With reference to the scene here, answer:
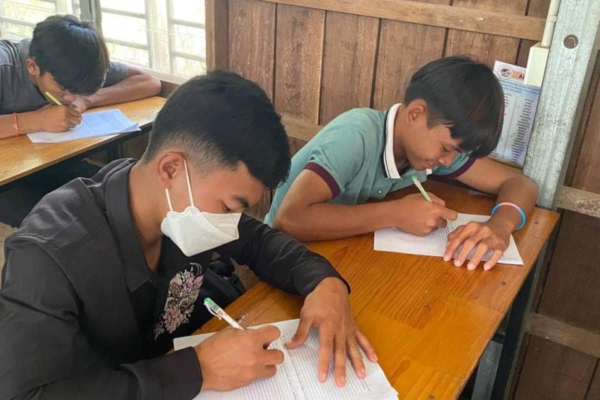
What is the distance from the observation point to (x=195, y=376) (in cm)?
87

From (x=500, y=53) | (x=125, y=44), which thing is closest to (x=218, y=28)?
(x=125, y=44)

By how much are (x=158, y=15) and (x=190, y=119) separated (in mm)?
1696

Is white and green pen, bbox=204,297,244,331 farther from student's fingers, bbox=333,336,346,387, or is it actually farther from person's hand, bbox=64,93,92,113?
person's hand, bbox=64,93,92,113

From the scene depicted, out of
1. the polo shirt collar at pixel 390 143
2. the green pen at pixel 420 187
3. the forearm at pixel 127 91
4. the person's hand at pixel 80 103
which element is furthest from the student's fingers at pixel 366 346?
the forearm at pixel 127 91

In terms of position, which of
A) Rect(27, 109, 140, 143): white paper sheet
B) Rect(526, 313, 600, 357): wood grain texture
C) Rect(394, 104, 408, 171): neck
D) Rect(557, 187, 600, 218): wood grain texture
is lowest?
Rect(526, 313, 600, 357): wood grain texture

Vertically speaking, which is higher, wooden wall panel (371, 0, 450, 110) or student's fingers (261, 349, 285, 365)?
wooden wall panel (371, 0, 450, 110)

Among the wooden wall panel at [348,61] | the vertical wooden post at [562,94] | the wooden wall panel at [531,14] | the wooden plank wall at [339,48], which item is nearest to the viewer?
the vertical wooden post at [562,94]

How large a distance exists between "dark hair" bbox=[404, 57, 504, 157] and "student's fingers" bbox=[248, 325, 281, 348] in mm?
738

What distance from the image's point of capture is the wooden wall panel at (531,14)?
1.51 meters

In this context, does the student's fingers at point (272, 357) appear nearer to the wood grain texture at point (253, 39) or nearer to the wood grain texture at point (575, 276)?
the wood grain texture at point (575, 276)

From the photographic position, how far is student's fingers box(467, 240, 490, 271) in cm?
130

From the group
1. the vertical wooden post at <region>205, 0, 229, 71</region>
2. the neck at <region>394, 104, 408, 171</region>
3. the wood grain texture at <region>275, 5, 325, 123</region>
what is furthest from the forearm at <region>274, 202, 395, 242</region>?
the vertical wooden post at <region>205, 0, 229, 71</region>

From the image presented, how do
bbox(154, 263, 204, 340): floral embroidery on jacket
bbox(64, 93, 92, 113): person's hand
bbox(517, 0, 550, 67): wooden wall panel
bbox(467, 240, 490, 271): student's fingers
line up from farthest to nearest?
bbox(64, 93, 92, 113): person's hand, bbox(517, 0, 550, 67): wooden wall panel, bbox(467, 240, 490, 271): student's fingers, bbox(154, 263, 204, 340): floral embroidery on jacket

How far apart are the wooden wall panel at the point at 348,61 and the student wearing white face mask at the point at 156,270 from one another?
83 centimetres
